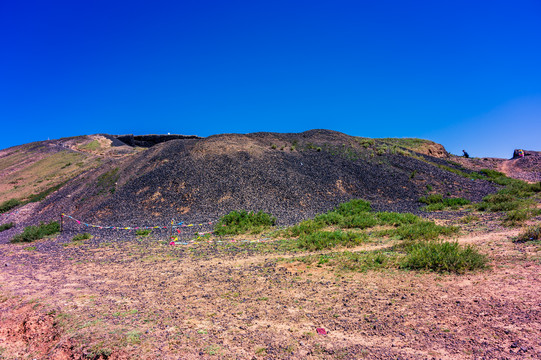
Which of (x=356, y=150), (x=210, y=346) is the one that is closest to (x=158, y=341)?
(x=210, y=346)

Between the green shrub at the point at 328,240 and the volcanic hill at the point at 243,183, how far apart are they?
397 cm

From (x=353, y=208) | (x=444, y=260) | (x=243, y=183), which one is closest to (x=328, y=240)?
(x=444, y=260)

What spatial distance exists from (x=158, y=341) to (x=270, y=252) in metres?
5.15

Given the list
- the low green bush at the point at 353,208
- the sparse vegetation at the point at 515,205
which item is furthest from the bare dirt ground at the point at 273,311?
the low green bush at the point at 353,208

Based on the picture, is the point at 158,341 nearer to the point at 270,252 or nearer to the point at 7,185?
the point at 270,252

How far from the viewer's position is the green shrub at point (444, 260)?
5875 millimetres

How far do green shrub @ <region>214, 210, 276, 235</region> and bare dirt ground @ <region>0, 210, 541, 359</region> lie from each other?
13.4 feet

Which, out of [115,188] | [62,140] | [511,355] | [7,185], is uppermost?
[62,140]

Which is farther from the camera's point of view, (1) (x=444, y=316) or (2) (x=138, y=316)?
(2) (x=138, y=316)

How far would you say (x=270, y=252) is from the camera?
8.88 metres

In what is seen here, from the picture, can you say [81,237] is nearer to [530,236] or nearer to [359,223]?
[359,223]

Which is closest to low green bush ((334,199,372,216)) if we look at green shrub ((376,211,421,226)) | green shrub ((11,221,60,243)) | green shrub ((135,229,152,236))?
green shrub ((376,211,421,226))

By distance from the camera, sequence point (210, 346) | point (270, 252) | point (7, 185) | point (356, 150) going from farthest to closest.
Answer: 1. point (7, 185)
2. point (356, 150)
3. point (270, 252)
4. point (210, 346)

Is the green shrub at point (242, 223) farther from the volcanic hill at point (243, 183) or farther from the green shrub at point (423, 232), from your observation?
the green shrub at point (423, 232)
